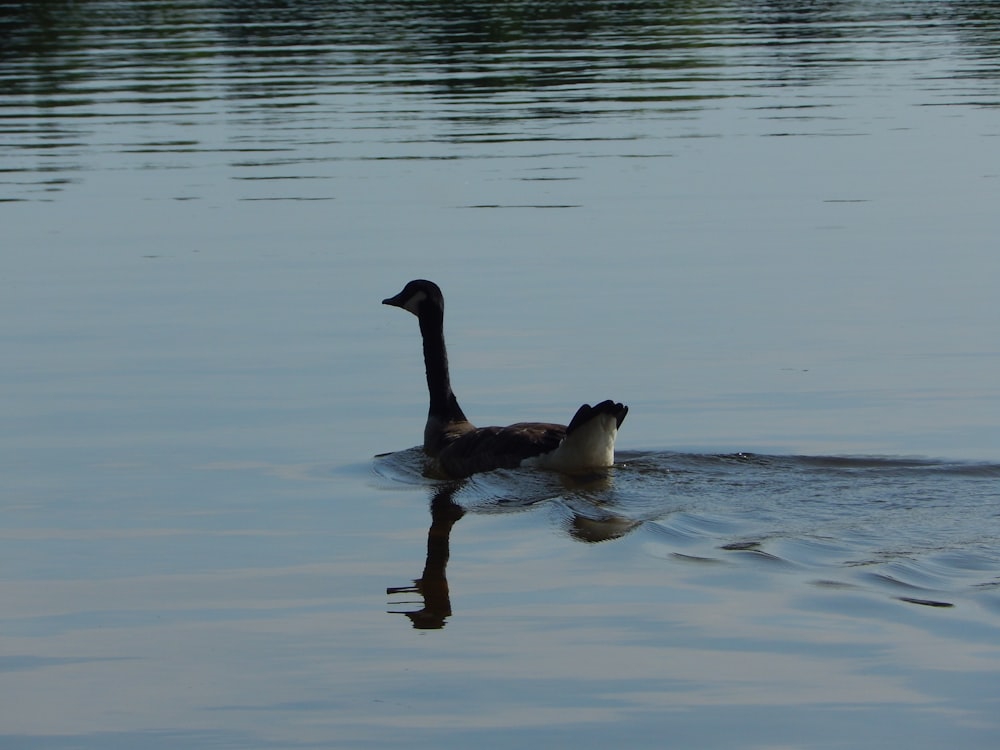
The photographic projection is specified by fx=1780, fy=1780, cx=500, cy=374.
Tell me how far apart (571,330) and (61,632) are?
312 inches

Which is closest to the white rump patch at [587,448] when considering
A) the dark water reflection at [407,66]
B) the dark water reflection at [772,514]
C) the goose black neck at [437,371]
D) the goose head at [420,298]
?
the dark water reflection at [772,514]

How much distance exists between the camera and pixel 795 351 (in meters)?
15.2

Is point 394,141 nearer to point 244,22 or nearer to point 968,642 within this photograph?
point 968,642

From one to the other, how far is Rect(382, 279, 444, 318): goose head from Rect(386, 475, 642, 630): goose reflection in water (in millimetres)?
2139

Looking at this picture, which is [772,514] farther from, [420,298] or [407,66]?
[407,66]

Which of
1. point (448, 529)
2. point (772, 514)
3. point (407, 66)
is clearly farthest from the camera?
point (407, 66)

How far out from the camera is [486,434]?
12.3 m

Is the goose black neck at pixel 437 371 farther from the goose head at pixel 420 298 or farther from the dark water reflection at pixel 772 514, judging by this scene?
the dark water reflection at pixel 772 514

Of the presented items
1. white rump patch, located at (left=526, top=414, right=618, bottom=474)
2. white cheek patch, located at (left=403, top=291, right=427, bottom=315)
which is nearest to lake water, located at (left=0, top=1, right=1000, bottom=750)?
white rump patch, located at (left=526, top=414, right=618, bottom=474)

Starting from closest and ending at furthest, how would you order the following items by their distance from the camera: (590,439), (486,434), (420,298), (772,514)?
(772,514), (590,439), (486,434), (420,298)

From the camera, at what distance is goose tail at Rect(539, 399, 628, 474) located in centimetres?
1133

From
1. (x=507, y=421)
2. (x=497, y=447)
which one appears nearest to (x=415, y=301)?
(x=507, y=421)

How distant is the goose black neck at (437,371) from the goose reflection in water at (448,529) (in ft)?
3.70

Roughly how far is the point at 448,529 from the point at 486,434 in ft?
5.22
